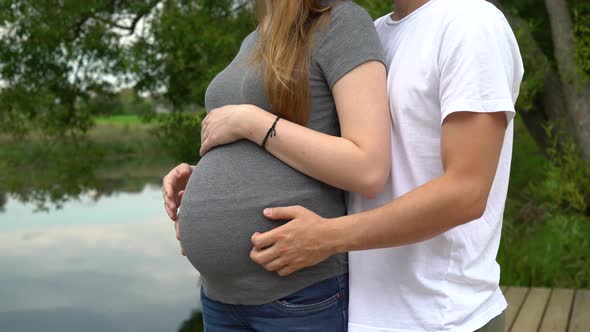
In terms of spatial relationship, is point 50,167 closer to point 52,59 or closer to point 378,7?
point 52,59

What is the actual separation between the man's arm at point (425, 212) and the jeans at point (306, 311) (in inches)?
3.2

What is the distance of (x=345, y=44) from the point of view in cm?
127

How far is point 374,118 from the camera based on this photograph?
3.95ft

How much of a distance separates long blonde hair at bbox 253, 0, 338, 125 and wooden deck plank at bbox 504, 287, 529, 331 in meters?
2.36

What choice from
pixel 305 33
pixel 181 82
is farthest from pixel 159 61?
pixel 305 33

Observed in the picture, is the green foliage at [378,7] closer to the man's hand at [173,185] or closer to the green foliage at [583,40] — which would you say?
the green foliage at [583,40]

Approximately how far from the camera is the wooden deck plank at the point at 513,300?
3.42 m

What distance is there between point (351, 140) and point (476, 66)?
24 cm

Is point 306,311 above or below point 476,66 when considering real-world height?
below

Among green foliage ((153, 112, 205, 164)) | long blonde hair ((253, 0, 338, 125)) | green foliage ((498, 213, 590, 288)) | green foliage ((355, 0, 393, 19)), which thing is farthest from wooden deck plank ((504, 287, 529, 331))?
green foliage ((153, 112, 205, 164))

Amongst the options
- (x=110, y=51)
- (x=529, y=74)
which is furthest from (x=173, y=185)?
(x=110, y=51)

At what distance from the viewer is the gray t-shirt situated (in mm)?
1282

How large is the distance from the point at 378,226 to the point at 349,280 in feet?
0.69

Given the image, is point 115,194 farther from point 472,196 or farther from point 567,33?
point 472,196
